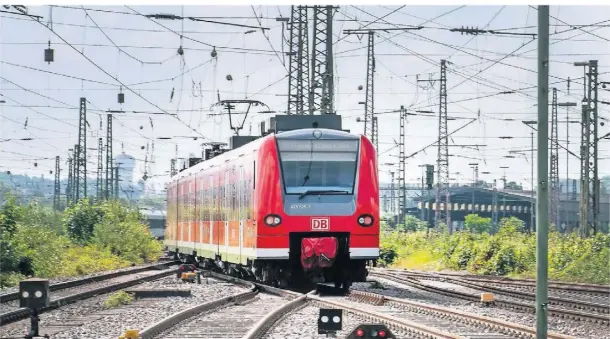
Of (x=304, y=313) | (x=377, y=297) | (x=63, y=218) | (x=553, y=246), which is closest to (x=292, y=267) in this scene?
(x=377, y=297)

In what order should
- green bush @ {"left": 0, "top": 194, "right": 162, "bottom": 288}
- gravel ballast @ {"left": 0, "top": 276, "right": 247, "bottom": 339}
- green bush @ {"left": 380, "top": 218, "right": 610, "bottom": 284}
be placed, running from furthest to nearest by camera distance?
1. green bush @ {"left": 380, "top": 218, "right": 610, "bottom": 284}
2. green bush @ {"left": 0, "top": 194, "right": 162, "bottom": 288}
3. gravel ballast @ {"left": 0, "top": 276, "right": 247, "bottom": 339}

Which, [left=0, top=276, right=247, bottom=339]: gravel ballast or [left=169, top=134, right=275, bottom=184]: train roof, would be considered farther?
[left=169, top=134, right=275, bottom=184]: train roof

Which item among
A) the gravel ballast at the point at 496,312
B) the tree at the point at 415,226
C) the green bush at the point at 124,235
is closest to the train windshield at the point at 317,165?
the gravel ballast at the point at 496,312

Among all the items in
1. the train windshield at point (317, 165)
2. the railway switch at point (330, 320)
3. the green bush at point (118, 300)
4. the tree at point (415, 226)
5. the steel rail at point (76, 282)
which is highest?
the train windshield at point (317, 165)

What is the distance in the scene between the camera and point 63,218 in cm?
5309

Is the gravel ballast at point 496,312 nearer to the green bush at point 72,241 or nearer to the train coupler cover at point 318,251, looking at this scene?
the train coupler cover at point 318,251

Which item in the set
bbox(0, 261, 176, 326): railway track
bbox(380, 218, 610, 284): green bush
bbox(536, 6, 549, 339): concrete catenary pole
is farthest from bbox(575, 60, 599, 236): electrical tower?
bbox(536, 6, 549, 339): concrete catenary pole

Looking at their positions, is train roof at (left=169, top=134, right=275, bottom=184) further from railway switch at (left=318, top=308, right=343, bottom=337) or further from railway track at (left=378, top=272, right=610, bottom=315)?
railway switch at (left=318, top=308, right=343, bottom=337)

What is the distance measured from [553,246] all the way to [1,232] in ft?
62.3

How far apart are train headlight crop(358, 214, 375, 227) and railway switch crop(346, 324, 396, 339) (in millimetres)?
12030

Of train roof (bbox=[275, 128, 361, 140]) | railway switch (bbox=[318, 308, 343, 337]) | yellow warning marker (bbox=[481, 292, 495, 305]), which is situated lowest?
yellow warning marker (bbox=[481, 292, 495, 305])

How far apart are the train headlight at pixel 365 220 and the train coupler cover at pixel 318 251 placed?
67 cm

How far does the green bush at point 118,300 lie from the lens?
2133cm

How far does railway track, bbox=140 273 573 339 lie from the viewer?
15.5 meters
